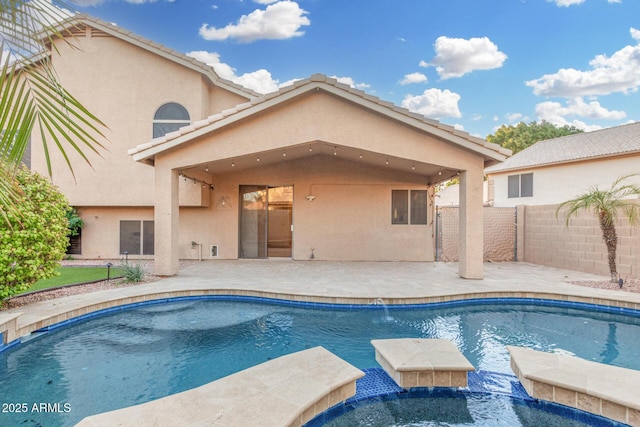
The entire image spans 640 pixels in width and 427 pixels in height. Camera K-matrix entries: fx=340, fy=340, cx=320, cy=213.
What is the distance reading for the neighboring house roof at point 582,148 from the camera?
16891 mm

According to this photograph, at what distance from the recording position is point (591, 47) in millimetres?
23672

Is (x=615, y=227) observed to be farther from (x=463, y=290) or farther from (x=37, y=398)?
(x=37, y=398)

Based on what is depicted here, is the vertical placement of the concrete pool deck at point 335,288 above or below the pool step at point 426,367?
above

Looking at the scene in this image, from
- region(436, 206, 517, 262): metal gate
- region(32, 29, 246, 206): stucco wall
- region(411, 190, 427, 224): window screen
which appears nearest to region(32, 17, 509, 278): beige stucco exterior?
region(32, 29, 246, 206): stucco wall

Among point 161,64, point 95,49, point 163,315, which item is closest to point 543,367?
point 163,315

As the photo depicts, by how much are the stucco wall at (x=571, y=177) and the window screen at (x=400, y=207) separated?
1018 centimetres

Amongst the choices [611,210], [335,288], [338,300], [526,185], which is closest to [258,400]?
[338,300]

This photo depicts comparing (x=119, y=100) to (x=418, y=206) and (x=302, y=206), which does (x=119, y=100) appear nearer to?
(x=302, y=206)

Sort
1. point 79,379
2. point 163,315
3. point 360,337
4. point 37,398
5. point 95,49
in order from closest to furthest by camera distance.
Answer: point 37,398, point 79,379, point 360,337, point 163,315, point 95,49

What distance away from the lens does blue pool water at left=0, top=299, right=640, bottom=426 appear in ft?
14.0

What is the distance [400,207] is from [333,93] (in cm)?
652

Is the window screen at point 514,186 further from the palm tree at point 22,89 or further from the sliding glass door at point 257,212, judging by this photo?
the palm tree at point 22,89

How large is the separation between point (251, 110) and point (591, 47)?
87.7ft

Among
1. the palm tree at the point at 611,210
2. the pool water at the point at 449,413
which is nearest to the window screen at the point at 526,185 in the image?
the palm tree at the point at 611,210
